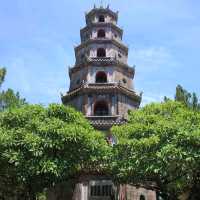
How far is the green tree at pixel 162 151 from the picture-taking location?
19.8 m

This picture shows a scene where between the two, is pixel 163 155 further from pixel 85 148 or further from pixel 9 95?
pixel 9 95

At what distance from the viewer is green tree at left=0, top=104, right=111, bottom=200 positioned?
20.6 m

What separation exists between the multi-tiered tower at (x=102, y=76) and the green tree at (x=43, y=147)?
691cm

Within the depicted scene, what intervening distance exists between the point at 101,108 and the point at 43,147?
1164cm

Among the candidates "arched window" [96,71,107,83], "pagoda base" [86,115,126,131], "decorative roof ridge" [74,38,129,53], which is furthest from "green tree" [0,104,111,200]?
"decorative roof ridge" [74,38,129,53]

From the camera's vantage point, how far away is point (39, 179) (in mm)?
21297

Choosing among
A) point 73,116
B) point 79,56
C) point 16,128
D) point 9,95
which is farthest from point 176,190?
point 79,56

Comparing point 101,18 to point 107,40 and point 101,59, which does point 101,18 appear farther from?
point 101,59

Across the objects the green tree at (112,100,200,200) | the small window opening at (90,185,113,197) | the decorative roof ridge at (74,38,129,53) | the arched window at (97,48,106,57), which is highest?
the decorative roof ridge at (74,38,129,53)

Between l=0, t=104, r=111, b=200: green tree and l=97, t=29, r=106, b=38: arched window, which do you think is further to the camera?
l=97, t=29, r=106, b=38: arched window

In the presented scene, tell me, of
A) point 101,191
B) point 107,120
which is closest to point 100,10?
point 107,120

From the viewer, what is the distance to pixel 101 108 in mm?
31953

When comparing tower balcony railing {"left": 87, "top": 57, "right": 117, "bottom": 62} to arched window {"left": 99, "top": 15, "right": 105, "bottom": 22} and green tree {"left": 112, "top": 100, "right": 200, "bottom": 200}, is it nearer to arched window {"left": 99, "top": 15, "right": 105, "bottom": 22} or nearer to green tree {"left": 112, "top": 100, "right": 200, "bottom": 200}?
arched window {"left": 99, "top": 15, "right": 105, "bottom": 22}

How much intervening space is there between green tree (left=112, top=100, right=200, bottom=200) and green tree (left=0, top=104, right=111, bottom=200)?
1.57 meters
